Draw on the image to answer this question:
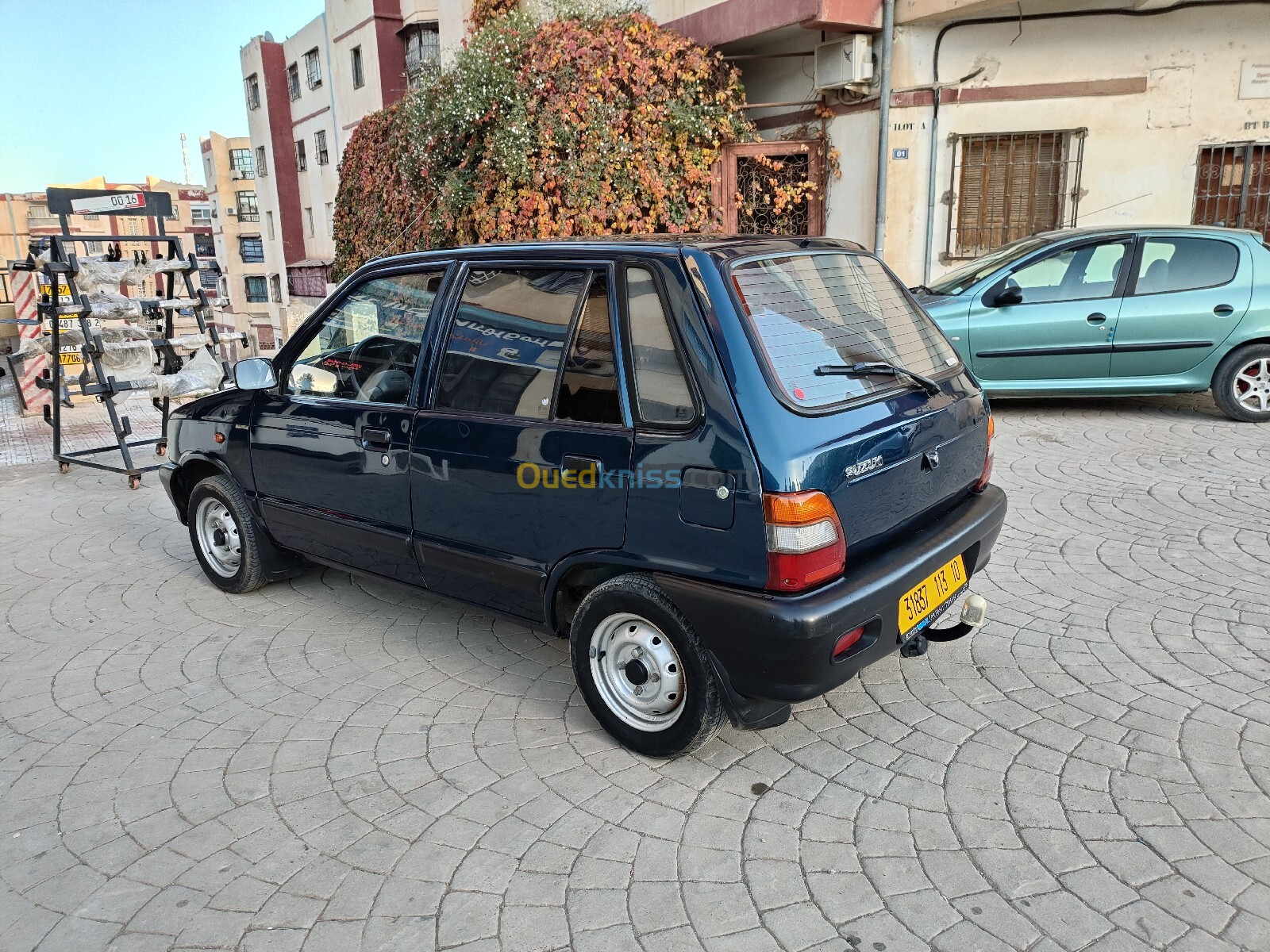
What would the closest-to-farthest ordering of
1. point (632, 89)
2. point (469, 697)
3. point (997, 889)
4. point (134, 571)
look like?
point (997, 889)
point (469, 697)
point (134, 571)
point (632, 89)

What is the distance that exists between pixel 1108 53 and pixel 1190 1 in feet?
3.02

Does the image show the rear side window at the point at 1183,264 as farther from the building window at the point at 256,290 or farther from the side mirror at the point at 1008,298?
the building window at the point at 256,290

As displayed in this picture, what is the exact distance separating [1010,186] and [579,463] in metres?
9.85

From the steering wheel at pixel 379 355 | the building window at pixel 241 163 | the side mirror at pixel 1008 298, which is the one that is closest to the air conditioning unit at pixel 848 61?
the side mirror at pixel 1008 298

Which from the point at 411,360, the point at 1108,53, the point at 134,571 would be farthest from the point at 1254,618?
the point at 1108,53

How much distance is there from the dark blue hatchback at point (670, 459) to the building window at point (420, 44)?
2276 centimetres

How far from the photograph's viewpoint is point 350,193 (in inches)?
715

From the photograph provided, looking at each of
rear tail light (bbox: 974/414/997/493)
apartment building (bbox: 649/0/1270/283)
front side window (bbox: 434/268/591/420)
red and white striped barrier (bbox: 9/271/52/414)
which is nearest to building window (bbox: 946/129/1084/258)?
apartment building (bbox: 649/0/1270/283)

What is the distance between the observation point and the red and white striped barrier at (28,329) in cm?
1040

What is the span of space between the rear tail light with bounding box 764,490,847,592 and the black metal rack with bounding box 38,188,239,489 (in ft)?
20.2

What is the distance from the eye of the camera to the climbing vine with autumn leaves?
11.1 m

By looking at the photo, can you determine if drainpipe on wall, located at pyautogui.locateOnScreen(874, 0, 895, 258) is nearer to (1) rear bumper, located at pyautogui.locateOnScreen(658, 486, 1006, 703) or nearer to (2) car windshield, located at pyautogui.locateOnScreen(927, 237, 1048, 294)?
(2) car windshield, located at pyautogui.locateOnScreen(927, 237, 1048, 294)

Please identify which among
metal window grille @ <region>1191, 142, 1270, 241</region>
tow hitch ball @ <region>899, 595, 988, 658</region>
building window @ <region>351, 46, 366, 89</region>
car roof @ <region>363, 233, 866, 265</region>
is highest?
building window @ <region>351, 46, 366, 89</region>

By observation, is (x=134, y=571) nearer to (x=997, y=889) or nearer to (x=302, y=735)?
(x=302, y=735)
